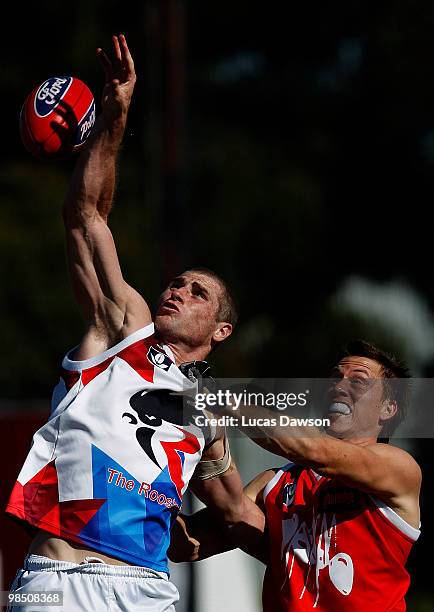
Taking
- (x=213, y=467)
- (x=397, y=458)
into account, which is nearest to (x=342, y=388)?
(x=397, y=458)

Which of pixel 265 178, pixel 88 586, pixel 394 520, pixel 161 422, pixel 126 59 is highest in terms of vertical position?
pixel 265 178

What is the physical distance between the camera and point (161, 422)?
169 inches

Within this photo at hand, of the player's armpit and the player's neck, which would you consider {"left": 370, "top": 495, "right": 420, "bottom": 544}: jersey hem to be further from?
the player's neck

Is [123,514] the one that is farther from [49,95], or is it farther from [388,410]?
[49,95]

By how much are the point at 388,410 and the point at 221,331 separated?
756mm

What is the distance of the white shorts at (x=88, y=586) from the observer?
4.09 meters

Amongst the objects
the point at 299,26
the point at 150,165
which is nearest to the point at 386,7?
the point at 299,26

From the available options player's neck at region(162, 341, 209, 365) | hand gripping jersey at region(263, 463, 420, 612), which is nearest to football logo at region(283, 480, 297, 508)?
hand gripping jersey at region(263, 463, 420, 612)

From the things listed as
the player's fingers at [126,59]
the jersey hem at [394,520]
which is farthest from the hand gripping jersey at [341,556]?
the player's fingers at [126,59]

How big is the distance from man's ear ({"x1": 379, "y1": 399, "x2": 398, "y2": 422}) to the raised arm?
3.46 feet

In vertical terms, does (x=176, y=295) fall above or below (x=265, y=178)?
below

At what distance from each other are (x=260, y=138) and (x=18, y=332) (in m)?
5.16

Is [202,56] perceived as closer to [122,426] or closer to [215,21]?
[215,21]

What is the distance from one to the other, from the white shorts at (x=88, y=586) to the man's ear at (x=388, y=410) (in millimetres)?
1175
